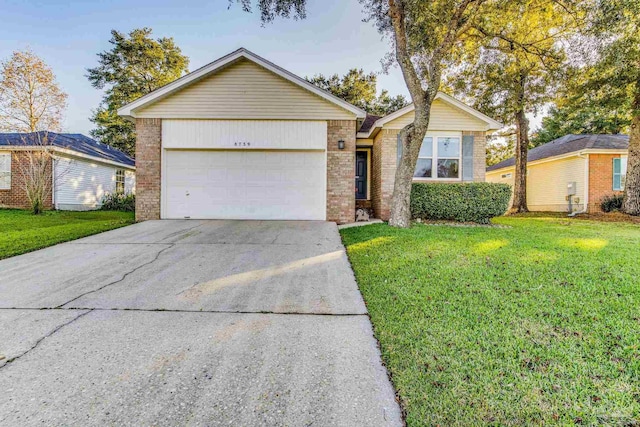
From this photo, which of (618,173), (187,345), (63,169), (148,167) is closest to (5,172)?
(63,169)

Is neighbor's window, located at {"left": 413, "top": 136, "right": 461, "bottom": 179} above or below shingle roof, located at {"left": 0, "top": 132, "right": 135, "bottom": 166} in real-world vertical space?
below

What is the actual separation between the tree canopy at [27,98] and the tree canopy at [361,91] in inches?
705

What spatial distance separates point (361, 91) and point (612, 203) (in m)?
18.6

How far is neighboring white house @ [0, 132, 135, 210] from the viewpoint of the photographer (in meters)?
13.1

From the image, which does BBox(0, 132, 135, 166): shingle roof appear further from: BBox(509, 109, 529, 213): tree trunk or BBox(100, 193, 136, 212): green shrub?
BBox(509, 109, 529, 213): tree trunk

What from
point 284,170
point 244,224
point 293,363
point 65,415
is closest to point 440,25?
point 284,170

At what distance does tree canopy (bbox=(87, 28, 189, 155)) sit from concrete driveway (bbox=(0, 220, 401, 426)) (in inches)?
1010

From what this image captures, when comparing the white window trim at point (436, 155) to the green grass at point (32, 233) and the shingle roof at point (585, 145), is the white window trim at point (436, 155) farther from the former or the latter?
the green grass at point (32, 233)

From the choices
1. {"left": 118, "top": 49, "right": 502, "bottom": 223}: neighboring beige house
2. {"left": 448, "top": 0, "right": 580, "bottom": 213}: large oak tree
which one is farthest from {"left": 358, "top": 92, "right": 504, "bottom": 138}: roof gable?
{"left": 448, "top": 0, "right": 580, "bottom": 213}: large oak tree

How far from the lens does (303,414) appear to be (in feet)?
6.03

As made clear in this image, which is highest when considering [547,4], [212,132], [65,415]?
[547,4]

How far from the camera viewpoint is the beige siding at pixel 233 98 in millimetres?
9211

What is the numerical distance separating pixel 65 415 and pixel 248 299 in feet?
6.41

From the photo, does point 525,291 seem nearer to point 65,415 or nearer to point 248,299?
point 248,299
